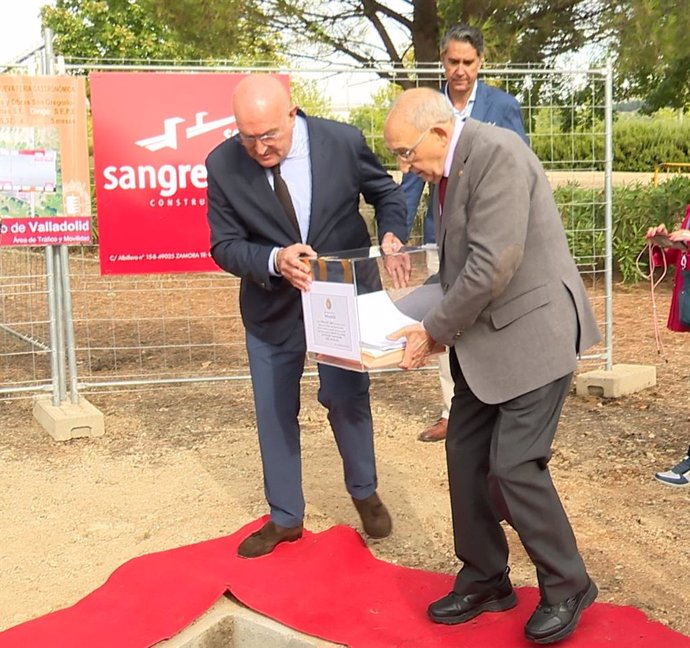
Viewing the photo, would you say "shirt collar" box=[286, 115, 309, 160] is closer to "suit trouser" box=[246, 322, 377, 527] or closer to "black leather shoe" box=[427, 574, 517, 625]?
"suit trouser" box=[246, 322, 377, 527]

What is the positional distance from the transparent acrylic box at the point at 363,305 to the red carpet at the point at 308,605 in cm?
96

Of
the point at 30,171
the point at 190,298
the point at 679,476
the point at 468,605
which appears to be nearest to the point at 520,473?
the point at 468,605

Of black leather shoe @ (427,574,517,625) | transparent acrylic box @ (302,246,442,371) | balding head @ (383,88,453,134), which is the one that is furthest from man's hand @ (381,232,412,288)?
black leather shoe @ (427,574,517,625)

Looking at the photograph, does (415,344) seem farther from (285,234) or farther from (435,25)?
(435,25)

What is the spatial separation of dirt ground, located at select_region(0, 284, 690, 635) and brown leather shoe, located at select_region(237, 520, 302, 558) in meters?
0.41

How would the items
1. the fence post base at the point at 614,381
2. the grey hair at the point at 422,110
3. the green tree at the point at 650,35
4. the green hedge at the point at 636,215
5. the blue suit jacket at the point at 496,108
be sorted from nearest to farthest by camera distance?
1. the grey hair at the point at 422,110
2. the blue suit jacket at the point at 496,108
3. the fence post base at the point at 614,381
4. the green tree at the point at 650,35
5. the green hedge at the point at 636,215

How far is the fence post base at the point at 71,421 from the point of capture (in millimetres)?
6586

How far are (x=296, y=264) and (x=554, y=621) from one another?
1556 millimetres

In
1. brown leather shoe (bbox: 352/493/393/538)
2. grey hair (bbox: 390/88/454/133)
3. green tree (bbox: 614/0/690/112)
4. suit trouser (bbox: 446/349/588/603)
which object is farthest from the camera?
green tree (bbox: 614/0/690/112)

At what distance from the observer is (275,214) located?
14.0 ft

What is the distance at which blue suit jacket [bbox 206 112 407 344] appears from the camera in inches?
167

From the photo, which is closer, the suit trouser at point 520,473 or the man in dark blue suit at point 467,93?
the suit trouser at point 520,473

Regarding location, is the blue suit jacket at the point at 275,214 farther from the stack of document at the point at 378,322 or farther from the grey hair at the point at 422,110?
the grey hair at the point at 422,110

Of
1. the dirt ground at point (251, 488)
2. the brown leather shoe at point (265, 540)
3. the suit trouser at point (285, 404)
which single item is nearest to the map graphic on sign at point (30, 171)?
the dirt ground at point (251, 488)
